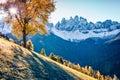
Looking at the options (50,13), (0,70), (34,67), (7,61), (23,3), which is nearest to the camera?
(0,70)

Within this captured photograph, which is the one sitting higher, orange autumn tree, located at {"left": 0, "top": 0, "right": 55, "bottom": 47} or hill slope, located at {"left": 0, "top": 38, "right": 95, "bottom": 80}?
orange autumn tree, located at {"left": 0, "top": 0, "right": 55, "bottom": 47}

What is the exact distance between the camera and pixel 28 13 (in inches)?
2484

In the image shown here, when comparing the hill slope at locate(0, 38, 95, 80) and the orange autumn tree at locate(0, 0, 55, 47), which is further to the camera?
the orange autumn tree at locate(0, 0, 55, 47)

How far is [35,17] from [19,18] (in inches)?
144

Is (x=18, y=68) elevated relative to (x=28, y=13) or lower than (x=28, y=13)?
lower

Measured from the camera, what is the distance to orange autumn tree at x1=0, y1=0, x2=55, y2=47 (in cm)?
6263

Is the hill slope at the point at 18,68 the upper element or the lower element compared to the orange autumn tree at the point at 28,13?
lower

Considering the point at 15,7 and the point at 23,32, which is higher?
the point at 15,7

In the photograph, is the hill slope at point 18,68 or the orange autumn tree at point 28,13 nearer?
the hill slope at point 18,68

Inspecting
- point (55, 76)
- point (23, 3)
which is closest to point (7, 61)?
point (55, 76)

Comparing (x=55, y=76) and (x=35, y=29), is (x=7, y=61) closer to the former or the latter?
(x=55, y=76)

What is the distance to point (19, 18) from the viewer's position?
65.4 meters

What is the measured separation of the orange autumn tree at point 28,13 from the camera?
62.6 metres

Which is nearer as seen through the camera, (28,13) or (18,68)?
(18,68)
